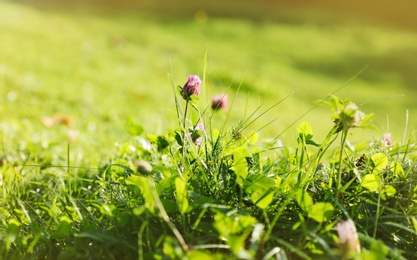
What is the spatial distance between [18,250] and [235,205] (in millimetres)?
584

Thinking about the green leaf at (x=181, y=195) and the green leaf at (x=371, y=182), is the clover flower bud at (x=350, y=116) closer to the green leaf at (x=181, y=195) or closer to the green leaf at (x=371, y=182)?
the green leaf at (x=371, y=182)

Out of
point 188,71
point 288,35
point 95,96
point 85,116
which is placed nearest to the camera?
point 85,116

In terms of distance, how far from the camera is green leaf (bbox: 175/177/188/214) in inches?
51.3

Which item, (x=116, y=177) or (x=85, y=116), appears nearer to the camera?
(x=116, y=177)

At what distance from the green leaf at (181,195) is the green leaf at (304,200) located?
282 millimetres

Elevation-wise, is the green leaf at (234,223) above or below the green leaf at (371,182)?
below

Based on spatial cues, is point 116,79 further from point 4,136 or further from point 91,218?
point 91,218

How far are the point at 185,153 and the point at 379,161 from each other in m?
0.60

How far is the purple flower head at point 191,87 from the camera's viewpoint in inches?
63.7

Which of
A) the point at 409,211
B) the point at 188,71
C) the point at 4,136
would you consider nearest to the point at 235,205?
the point at 409,211

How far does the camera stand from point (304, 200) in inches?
→ 52.9

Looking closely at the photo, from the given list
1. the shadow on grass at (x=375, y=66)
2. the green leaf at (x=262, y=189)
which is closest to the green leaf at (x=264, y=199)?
the green leaf at (x=262, y=189)

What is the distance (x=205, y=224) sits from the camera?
135 cm

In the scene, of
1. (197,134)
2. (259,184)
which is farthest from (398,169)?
(197,134)
